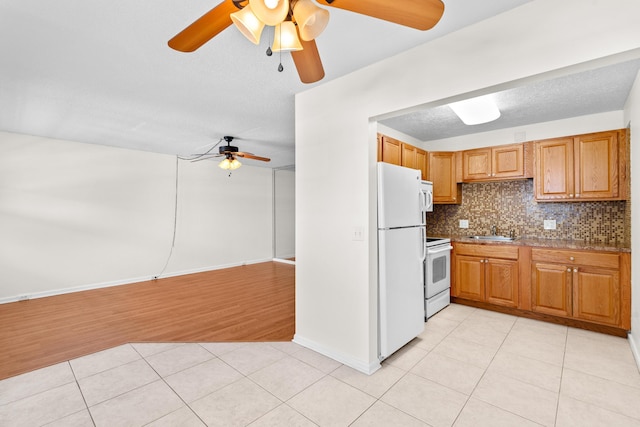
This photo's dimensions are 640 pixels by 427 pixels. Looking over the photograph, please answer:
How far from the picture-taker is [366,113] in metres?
2.32

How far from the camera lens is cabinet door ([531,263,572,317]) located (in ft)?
10.3

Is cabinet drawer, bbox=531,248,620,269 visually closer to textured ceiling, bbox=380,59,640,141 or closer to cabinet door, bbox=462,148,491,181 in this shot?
cabinet door, bbox=462,148,491,181

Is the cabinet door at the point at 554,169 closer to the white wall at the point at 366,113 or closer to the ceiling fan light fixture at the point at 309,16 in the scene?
the white wall at the point at 366,113

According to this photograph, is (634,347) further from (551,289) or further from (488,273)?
(488,273)

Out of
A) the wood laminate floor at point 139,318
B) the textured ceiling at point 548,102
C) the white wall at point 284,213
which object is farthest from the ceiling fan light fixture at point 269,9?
the white wall at point 284,213

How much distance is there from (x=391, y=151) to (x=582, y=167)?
2139mm

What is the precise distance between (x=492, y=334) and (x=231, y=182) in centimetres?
567

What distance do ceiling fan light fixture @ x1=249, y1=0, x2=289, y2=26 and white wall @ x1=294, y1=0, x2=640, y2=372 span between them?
124 centimetres

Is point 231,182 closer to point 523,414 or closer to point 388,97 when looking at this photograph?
point 388,97

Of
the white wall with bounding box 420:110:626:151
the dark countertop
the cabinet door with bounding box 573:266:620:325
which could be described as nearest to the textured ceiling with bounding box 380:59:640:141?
the white wall with bounding box 420:110:626:151

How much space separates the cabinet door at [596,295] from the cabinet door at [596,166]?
33.8 inches

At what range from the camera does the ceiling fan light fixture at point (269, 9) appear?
1.05 metres

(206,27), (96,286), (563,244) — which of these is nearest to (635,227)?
(563,244)

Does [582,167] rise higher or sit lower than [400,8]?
lower
